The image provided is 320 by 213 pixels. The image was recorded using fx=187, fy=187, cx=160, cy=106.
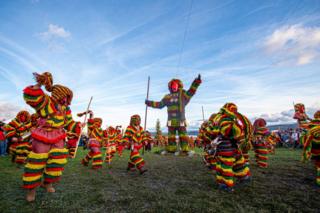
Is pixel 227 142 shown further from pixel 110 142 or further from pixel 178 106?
pixel 110 142

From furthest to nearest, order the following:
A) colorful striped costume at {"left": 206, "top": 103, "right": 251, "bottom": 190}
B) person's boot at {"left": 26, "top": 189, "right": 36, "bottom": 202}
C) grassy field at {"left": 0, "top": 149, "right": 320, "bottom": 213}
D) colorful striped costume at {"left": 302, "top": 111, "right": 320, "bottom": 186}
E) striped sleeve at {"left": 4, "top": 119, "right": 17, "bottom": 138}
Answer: striped sleeve at {"left": 4, "top": 119, "right": 17, "bottom": 138}
colorful striped costume at {"left": 302, "top": 111, "right": 320, "bottom": 186}
colorful striped costume at {"left": 206, "top": 103, "right": 251, "bottom": 190}
person's boot at {"left": 26, "top": 189, "right": 36, "bottom": 202}
grassy field at {"left": 0, "top": 149, "right": 320, "bottom": 213}

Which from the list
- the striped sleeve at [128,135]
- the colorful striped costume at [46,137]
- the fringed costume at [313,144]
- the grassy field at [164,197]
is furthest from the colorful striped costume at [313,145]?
the colorful striped costume at [46,137]

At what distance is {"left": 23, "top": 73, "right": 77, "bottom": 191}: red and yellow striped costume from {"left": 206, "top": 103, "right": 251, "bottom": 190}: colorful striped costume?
9.70ft

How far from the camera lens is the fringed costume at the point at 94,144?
245 inches

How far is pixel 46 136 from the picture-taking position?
311 cm

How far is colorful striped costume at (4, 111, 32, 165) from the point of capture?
→ 19.8ft

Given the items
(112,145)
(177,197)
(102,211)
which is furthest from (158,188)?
(112,145)

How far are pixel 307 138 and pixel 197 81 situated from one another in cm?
536

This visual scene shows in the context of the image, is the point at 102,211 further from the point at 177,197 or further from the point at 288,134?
the point at 288,134

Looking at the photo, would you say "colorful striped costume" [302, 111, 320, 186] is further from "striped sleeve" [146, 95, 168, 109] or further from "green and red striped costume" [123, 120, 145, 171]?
"striped sleeve" [146, 95, 168, 109]

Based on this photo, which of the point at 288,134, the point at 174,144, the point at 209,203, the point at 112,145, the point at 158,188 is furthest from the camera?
the point at 288,134

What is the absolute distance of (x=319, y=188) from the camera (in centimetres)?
362

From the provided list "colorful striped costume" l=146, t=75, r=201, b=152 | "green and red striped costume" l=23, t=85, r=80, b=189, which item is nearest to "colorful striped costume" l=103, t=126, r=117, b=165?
"colorful striped costume" l=146, t=75, r=201, b=152

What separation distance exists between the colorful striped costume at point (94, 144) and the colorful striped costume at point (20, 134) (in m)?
1.85
